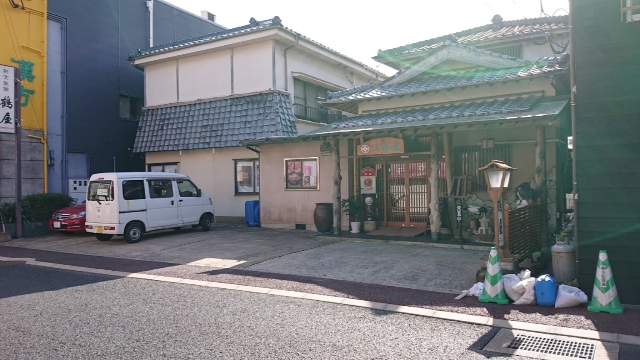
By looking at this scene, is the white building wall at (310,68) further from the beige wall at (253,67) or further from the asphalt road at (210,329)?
the asphalt road at (210,329)

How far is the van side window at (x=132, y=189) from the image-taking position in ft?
41.0

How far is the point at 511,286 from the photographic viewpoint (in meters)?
6.55

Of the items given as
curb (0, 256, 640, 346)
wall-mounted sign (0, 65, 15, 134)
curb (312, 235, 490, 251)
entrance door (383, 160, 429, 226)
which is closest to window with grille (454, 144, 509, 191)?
entrance door (383, 160, 429, 226)

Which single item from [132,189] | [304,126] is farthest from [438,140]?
[132,189]

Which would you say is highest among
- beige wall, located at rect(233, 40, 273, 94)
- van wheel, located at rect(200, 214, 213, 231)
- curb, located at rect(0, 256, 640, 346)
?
beige wall, located at rect(233, 40, 273, 94)

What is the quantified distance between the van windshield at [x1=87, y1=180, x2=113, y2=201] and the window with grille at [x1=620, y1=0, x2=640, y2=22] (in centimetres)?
1153

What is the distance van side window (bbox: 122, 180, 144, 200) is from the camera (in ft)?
41.0

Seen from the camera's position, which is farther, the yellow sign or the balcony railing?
the balcony railing

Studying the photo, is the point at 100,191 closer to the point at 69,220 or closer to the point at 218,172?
the point at 69,220

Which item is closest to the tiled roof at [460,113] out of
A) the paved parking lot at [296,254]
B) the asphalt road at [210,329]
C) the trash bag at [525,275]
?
the paved parking lot at [296,254]

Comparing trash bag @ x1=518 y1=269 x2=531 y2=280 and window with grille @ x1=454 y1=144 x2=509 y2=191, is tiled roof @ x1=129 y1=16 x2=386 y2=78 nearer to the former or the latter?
window with grille @ x1=454 y1=144 x2=509 y2=191

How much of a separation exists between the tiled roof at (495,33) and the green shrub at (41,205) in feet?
40.6

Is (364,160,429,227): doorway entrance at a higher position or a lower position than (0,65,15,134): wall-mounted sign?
lower

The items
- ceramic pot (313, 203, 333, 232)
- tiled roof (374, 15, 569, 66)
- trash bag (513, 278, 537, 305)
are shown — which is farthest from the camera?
tiled roof (374, 15, 569, 66)
